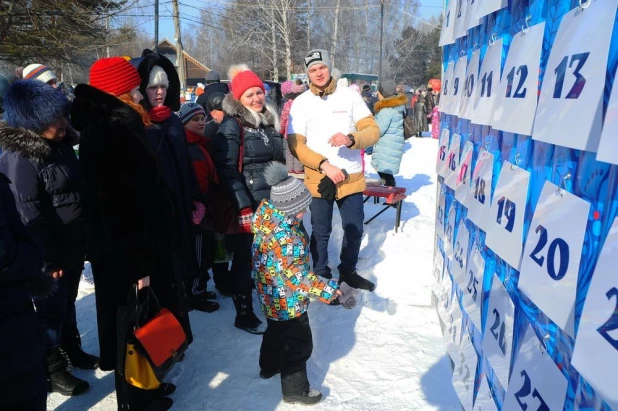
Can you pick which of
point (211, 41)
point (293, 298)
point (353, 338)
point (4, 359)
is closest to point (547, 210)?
point (293, 298)

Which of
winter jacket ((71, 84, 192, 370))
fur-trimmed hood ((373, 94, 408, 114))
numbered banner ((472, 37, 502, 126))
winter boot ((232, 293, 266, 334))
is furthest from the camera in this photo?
fur-trimmed hood ((373, 94, 408, 114))

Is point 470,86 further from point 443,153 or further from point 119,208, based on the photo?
point 119,208

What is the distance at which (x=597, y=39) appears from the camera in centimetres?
94

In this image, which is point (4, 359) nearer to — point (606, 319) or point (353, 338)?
point (606, 319)

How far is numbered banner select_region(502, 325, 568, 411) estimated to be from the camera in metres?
1.16

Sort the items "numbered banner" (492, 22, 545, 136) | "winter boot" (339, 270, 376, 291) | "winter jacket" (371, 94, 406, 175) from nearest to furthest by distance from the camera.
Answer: "numbered banner" (492, 22, 545, 136) → "winter boot" (339, 270, 376, 291) → "winter jacket" (371, 94, 406, 175)

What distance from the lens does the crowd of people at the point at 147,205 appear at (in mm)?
2082

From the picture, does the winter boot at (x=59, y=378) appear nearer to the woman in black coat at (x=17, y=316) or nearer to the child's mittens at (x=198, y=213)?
the woman in black coat at (x=17, y=316)

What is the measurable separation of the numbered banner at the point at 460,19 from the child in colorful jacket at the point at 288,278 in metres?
1.16

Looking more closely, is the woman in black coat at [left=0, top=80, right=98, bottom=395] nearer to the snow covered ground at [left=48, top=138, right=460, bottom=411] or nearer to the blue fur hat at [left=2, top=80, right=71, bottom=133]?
the blue fur hat at [left=2, top=80, right=71, bottom=133]

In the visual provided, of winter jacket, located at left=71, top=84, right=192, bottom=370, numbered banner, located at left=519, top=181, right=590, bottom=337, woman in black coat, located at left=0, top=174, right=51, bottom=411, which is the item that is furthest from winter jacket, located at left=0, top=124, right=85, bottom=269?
numbered banner, located at left=519, top=181, right=590, bottom=337

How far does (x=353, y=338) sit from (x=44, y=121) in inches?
97.7

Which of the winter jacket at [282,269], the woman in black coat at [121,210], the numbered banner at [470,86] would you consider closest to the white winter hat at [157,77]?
the woman in black coat at [121,210]

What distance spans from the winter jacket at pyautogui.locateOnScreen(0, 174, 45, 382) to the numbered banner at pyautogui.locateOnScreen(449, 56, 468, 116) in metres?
2.09
